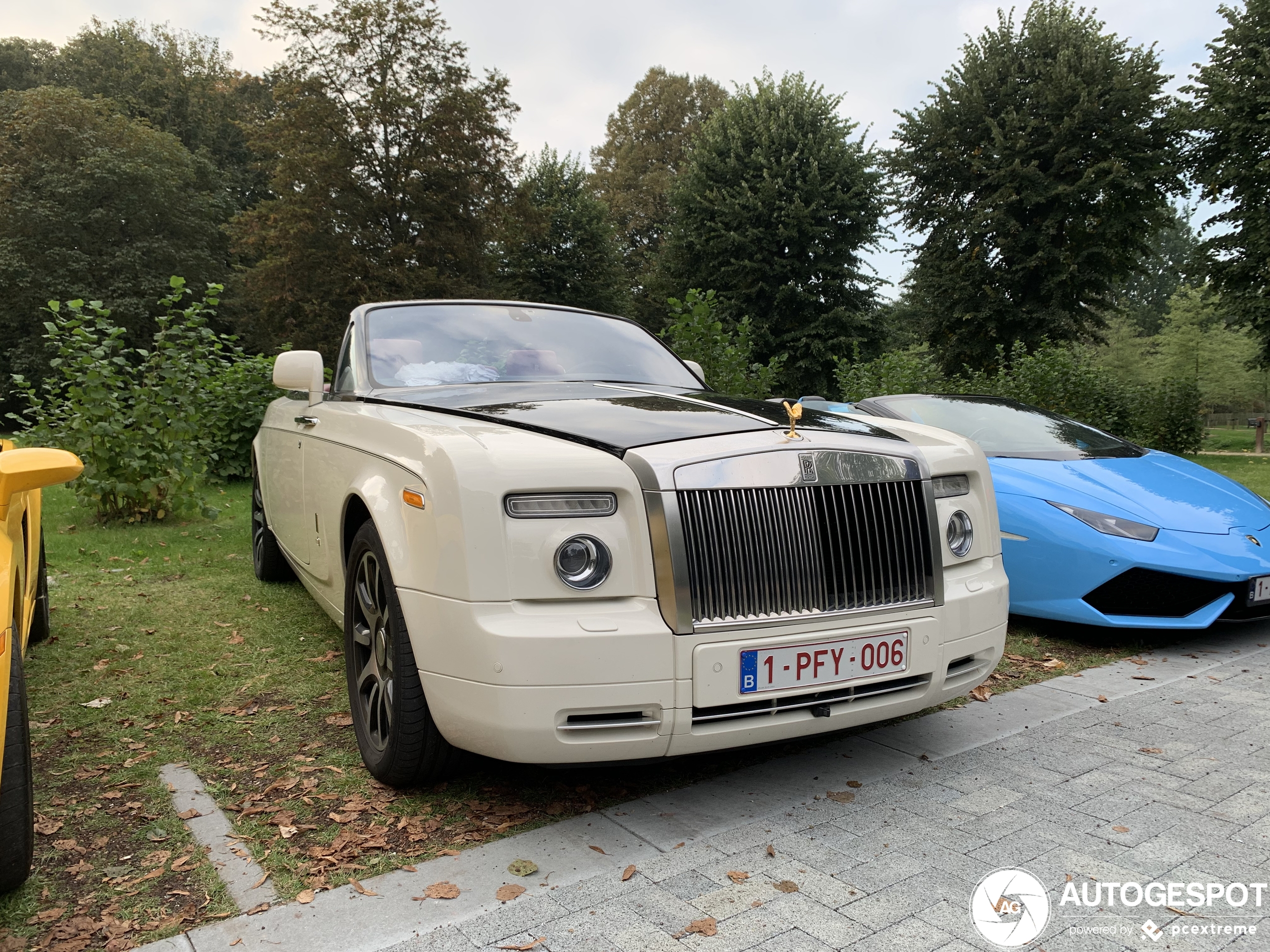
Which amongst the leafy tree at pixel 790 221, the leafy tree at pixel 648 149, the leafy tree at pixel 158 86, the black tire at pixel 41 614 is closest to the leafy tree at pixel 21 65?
the leafy tree at pixel 158 86

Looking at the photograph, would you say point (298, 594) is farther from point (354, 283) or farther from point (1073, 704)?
point (354, 283)

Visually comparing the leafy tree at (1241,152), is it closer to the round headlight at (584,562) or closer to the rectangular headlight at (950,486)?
the rectangular headlight at (950,486)

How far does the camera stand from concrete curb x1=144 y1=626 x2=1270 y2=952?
207 centimetres

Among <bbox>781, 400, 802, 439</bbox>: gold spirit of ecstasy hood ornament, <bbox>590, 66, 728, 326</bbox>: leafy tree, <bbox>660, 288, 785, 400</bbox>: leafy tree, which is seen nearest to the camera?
<bbox>781, 400, 802, 439</bbox>: gold spirit of ecstasy hood ornament

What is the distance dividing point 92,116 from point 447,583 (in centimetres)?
3450

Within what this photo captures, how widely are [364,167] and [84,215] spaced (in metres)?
11.2

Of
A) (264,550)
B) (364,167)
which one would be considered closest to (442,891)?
(264,550)

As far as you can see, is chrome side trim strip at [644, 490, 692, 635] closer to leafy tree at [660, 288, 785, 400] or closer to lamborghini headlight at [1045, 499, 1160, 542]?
lamborghini headlight at [1045, 499, 1160, 542]

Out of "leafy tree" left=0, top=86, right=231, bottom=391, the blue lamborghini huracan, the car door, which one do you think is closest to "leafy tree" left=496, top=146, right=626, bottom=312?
"leafy tree" left=0, top=86, right=231, bottom=391

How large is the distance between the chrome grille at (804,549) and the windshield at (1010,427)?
8.38 feet

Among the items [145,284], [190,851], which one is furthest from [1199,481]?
[145,284]

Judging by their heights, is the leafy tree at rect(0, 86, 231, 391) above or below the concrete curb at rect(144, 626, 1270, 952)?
above

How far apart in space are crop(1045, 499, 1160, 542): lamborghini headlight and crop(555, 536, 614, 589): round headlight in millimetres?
3151

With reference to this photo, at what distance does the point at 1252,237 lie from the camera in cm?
1798
